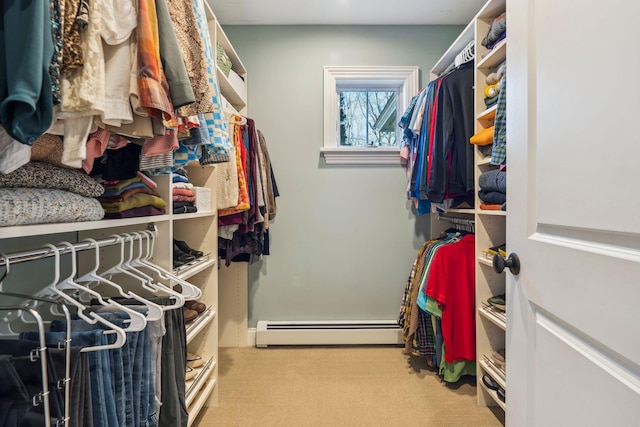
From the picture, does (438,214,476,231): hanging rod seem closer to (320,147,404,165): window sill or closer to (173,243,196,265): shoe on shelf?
(320,147,404,165): window sill

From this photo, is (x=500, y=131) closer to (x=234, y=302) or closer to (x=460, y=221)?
(x=460, y=221)

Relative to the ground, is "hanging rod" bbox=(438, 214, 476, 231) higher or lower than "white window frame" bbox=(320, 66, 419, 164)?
lower

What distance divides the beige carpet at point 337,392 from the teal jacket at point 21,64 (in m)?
1.60

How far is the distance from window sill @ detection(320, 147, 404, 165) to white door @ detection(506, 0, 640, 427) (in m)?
1.62

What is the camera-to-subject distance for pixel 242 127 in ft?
6.50

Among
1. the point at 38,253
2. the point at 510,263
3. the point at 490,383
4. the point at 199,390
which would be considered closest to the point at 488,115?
the point at 510,263

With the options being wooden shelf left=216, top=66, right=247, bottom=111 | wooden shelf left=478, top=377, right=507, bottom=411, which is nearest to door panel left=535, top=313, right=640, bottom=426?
wooden shelf left=478, top=377, right=507, bottom=411

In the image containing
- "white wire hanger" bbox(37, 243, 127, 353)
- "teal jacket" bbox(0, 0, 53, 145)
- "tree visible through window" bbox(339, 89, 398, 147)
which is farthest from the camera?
"tree visible through window" bbox(339, 89, 398, 147)

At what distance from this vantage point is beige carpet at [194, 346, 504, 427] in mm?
1658

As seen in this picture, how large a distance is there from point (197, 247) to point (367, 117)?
66.8 inches

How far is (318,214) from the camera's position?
2.55 m

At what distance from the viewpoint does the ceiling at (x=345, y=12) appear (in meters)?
2.25

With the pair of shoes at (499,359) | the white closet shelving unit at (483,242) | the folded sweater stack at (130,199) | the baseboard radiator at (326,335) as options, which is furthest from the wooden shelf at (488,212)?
A: the folded sweater stack at (130,199)

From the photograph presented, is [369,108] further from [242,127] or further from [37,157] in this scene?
[37,157]
